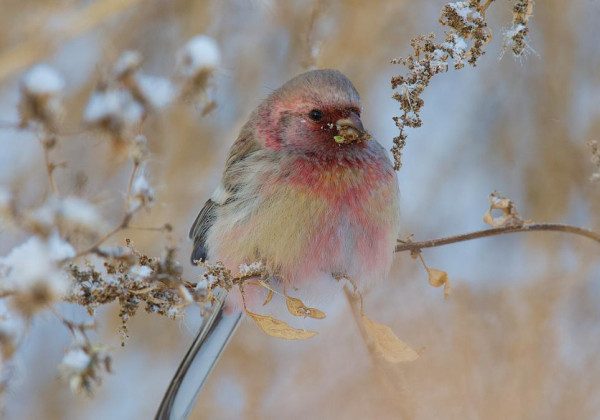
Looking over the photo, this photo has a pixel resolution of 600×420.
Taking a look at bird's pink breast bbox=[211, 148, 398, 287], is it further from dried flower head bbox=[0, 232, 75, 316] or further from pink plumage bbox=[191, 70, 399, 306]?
dried flower head bbox=[0, 232, 75, 316]

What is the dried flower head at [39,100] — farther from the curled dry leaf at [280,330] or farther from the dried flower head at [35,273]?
the curled dry leaf at [280,330]

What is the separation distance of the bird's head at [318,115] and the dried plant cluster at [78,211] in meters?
1.46

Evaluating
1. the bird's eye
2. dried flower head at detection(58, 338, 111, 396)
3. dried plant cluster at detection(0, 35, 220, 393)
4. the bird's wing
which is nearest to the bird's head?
the bird's eye

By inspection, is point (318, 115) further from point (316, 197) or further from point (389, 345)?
point (389, 345)

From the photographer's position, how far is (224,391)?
4.45 m

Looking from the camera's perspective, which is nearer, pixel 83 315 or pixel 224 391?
pixel 83 315

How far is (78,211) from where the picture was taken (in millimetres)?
1296

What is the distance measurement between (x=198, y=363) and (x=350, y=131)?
1.06 meters

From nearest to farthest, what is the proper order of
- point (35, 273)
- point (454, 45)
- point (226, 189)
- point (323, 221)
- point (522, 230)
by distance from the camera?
point (35, 273)
point (522, 230)
point (454, 45)
point (323, 221)
point (226, 189)

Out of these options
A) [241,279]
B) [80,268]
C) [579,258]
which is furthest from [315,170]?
[579,258]

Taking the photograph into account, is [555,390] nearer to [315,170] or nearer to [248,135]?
[315,170]

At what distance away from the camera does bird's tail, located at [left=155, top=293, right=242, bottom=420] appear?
2715 mm

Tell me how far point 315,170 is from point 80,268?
55.9 inches

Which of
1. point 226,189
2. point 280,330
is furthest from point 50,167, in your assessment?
point 226,189
